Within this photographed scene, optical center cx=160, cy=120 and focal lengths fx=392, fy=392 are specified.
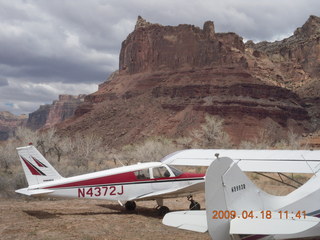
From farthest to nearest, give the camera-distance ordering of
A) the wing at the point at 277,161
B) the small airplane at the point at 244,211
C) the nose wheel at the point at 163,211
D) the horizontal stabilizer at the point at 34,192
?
the nose wheel at the point at 163,211 < the horizontal stabilizer at the point at 34,192 < the wing at the point at 277,161 < the small airplane at the point at 244,211

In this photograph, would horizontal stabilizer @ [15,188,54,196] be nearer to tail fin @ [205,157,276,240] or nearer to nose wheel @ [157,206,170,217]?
nose wheel @ [157,206,170,217]

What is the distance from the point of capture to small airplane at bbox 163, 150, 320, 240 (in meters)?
5.77

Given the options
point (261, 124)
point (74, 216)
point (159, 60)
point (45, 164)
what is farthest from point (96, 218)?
point (159, 60)

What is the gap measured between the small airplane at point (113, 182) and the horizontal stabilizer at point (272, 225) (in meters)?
6.16

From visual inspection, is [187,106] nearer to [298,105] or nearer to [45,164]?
[298,105]

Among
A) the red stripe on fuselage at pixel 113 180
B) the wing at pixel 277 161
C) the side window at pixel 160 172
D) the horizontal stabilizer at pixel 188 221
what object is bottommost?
the horizontal stabilizer at pixel 188 221

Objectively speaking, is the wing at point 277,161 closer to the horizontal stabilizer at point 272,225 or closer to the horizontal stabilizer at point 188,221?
the horizontal stabilizer at point 188,221

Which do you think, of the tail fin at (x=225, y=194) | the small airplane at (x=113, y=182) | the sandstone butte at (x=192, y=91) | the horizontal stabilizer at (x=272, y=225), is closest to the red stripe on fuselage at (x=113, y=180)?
the small airplane at (x=113, y=182)

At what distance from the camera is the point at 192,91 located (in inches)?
4102

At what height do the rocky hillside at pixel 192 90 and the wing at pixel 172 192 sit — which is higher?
the rocky hillside at pixel 192 90

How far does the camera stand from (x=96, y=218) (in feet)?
37.8

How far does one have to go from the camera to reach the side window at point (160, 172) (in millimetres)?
12656

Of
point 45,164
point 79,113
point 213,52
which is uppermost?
point 213,52

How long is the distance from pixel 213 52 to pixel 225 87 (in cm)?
1728
